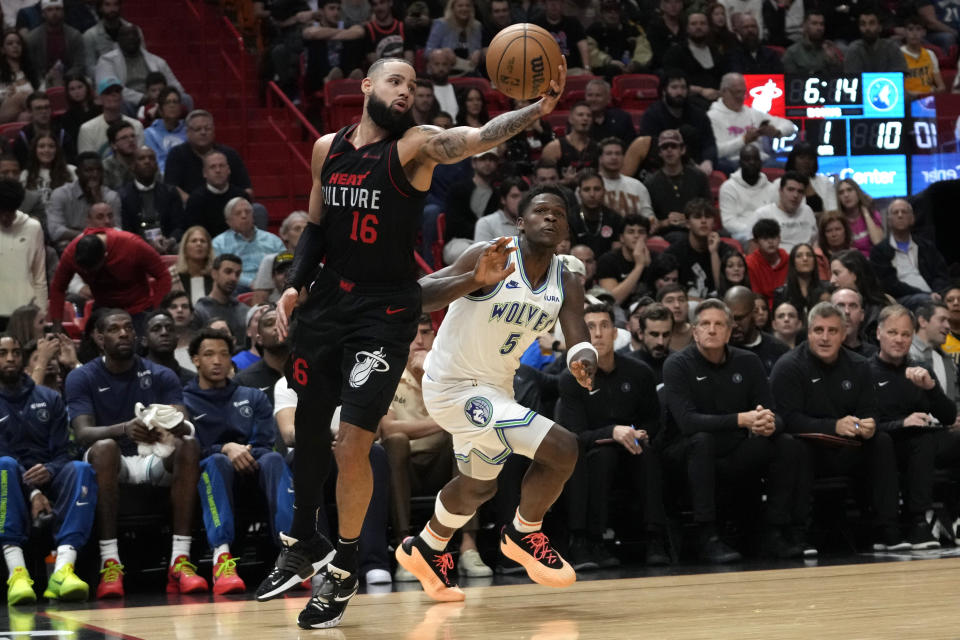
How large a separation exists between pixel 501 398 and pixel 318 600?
56.1 inches

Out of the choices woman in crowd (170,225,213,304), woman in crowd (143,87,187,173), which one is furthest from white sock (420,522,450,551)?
woman in crowd (143,87,187,173)

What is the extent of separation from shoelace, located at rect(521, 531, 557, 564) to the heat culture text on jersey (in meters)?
1.86

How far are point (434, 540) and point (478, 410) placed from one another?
28.5 inches

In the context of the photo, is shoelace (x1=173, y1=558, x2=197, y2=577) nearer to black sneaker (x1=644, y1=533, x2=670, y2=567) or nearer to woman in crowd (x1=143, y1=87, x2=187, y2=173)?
black sneaker (x1=644, y1=533, x2=670, y2=567)

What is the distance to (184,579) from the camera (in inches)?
294

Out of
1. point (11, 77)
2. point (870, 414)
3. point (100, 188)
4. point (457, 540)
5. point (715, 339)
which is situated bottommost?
point (457, 540)

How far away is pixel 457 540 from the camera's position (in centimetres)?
840

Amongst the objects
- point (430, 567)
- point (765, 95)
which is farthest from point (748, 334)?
point (765, 95)

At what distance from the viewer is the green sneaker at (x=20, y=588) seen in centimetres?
707

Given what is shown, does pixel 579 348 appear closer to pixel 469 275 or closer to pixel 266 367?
pixel 469 275

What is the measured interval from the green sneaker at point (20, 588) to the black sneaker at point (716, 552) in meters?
3.93

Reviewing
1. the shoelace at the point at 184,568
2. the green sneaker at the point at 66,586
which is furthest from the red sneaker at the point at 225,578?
the green sneaker at the point at 66,586

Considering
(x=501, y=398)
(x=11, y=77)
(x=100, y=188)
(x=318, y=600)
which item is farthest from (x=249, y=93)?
(x=318, y=600)

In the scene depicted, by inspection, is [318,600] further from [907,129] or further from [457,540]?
[907,129]
